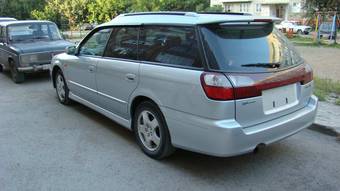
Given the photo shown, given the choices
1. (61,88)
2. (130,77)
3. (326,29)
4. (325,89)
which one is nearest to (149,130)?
(130,77)

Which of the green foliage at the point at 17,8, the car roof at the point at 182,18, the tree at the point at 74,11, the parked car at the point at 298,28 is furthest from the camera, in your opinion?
the green foliage at the point at 17,8

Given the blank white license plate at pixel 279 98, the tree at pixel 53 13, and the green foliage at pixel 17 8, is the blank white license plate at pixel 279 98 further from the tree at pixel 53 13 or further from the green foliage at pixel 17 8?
the green foliage at pixel 17 8

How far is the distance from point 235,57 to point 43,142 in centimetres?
301

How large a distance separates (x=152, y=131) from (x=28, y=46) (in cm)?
660

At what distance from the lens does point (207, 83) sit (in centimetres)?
353

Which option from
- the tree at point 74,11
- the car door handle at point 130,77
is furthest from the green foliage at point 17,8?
the car door handle at point 130,77

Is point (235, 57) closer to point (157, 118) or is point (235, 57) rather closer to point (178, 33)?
point (178, 33)

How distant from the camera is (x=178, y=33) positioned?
404 centimetres

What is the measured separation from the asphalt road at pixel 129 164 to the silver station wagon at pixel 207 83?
1.20 feet

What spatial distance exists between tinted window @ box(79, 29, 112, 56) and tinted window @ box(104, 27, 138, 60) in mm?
178

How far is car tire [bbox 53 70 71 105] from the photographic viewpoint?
22.5 feet

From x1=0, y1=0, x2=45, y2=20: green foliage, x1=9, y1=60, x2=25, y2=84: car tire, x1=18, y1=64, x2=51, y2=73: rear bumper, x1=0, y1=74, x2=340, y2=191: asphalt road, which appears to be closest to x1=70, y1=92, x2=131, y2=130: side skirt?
x1=0, y1=74, x2=340, y2=191: asphalt road

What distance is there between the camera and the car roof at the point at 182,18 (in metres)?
3.88

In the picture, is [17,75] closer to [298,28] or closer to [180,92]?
[180,92]
